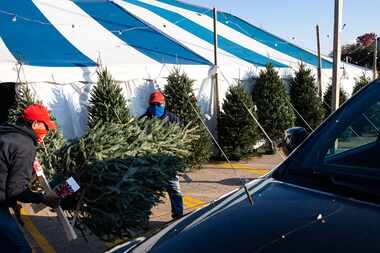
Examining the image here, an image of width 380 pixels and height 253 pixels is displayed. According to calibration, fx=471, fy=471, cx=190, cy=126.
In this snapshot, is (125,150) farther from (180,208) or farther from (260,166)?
(260,166)

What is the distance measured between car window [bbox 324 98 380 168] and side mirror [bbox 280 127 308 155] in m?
0.30

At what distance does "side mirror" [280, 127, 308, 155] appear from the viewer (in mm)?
3021

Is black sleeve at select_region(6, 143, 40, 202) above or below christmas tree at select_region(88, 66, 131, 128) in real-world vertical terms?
below

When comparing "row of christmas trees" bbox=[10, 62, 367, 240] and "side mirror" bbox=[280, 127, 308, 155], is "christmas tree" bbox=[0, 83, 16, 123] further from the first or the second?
"side mirror" bbox=[280, 127, 308, 155]

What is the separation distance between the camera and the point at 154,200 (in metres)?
4.64

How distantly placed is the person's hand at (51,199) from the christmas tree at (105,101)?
16.8ft

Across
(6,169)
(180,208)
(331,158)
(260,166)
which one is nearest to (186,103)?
(260,166)

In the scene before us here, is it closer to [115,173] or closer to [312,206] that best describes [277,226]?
[312,206]

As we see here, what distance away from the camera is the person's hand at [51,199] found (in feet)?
11.8

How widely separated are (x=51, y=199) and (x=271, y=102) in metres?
8.89

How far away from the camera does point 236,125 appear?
10.7 m

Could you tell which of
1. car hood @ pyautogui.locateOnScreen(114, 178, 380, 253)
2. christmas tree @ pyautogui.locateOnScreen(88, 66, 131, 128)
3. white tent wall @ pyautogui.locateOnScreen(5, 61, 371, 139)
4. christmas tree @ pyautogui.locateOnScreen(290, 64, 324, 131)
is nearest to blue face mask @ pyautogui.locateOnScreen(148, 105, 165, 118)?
Result: christmas tree @ pyautogui.locateOnScreen(88, 66, 131, 128)

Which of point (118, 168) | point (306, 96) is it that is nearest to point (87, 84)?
point (118, 168)

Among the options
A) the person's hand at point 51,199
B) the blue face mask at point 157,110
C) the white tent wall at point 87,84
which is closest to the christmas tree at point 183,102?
the white tent wall at point 87,84
